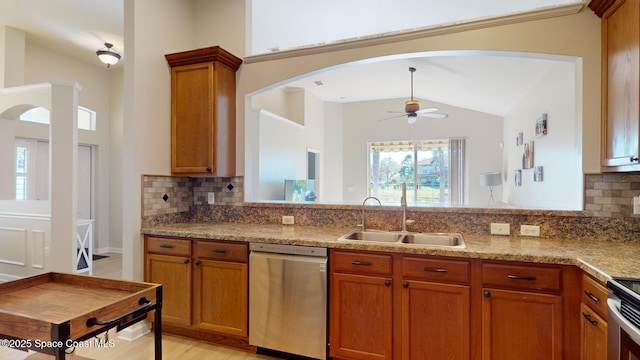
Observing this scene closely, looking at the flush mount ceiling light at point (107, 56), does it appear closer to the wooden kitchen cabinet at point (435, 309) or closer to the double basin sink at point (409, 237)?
the double basin sink at point (409, 237)

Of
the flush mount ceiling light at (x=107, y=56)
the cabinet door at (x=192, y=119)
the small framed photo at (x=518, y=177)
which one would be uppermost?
the flush mount ceiling light at (x=107, y=56)

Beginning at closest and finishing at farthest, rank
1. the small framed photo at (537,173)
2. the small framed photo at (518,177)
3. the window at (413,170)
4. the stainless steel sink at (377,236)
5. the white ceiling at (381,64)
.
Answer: the stainless steel sink at (377,236) < the white ceiling at (381,64) < the small framed photo at (537,173) < the small framed photo at (518,177) < the window at (413,170)

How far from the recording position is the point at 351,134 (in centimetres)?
862

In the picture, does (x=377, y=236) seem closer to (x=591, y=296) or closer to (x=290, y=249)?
(x=290, y=249)

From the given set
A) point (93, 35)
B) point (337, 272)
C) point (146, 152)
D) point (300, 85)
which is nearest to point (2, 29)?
point (93, 35)

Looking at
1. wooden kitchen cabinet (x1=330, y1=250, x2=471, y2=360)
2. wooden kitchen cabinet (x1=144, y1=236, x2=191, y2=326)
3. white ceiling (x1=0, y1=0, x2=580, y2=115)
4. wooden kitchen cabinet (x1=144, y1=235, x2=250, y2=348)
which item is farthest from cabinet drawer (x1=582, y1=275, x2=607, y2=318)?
wooden kitchen cabinet (x1=144, y1=236, x2=191, y2=326)

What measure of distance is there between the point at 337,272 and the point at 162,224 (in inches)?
67.7

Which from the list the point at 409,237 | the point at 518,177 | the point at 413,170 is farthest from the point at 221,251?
the point at 413,170

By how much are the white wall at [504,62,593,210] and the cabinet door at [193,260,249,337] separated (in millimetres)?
2497

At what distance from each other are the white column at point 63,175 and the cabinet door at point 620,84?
467cm

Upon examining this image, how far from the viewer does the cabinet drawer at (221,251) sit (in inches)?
96.7

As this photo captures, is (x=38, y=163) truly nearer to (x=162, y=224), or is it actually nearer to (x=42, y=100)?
(x=42, y=100)

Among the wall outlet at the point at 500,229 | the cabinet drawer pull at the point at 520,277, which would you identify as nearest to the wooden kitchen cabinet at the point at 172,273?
the cabinet drawer pull at the point at 520,277

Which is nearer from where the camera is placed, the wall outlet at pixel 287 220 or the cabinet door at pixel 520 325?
the cabinet door at pixel 520 325
